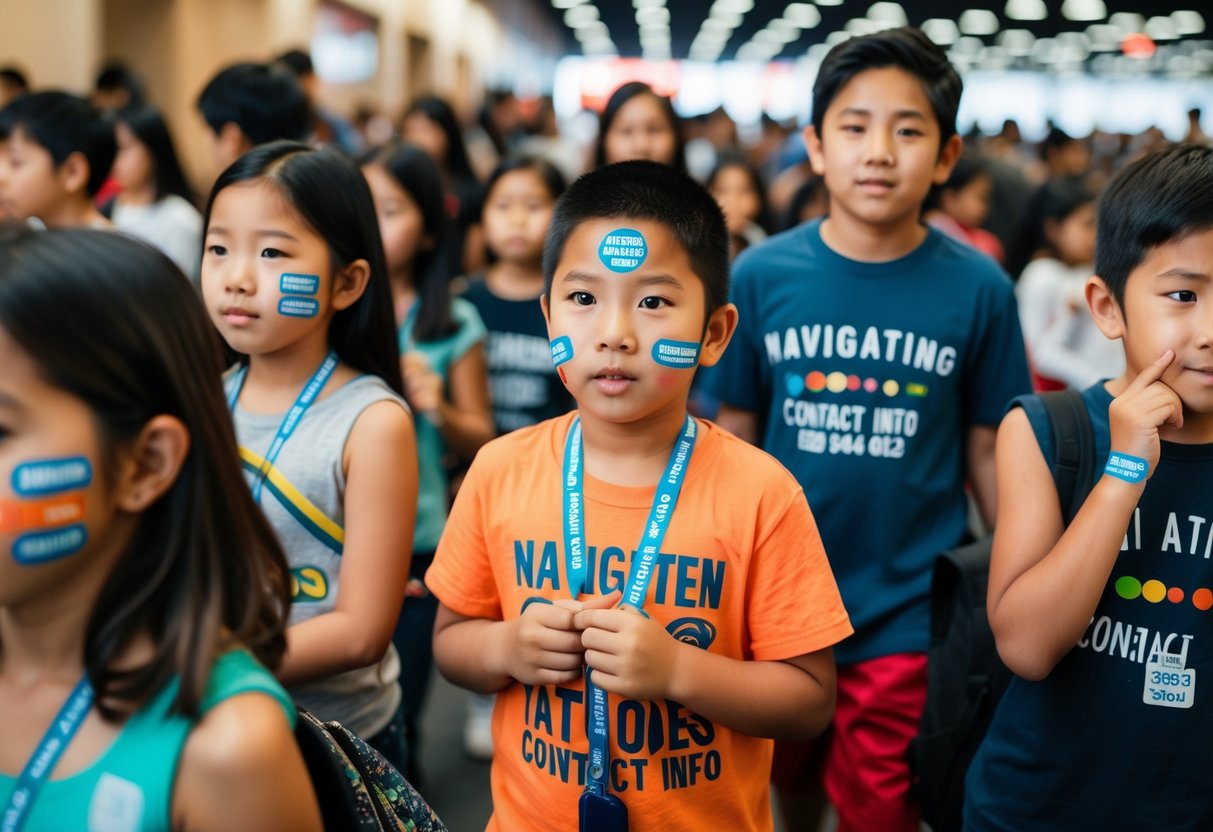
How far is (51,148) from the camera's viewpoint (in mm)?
3668

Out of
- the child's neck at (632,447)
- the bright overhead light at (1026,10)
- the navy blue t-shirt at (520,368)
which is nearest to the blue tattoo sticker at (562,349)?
the child's neck at (632,447)

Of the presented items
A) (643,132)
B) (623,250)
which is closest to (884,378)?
(623,250)

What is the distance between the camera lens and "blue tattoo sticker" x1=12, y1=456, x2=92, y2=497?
3.73ft

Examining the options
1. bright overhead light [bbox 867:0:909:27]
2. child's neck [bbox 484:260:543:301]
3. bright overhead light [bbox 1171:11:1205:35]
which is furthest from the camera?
bright overhead light [bbox 867:0:909:27]

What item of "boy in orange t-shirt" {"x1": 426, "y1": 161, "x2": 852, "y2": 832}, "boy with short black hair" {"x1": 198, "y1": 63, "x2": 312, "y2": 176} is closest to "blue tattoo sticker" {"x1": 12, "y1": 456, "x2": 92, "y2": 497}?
"boy in orange t-shirt" {"x1": 426, "y1": 161, "x2": 852, "y2": 832}

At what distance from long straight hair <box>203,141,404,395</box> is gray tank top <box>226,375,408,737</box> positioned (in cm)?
19

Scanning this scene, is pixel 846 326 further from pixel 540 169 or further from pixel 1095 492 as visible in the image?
pixel 540 169

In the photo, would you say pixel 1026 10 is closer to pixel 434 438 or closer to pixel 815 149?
pixel 815 149

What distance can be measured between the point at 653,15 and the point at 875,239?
95.5 feet

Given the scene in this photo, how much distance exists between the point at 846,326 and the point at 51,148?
280 centimetres

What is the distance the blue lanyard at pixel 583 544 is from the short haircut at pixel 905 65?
1.14 m

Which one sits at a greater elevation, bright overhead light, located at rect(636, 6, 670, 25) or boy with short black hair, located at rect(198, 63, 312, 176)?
bright overhead light, located at rect(636, 6, 670, 25)

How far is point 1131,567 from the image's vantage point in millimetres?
1720

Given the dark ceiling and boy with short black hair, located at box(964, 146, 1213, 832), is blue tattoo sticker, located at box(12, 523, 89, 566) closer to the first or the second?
boy with short black hair, located at box(964, 146, 1213, 832)
